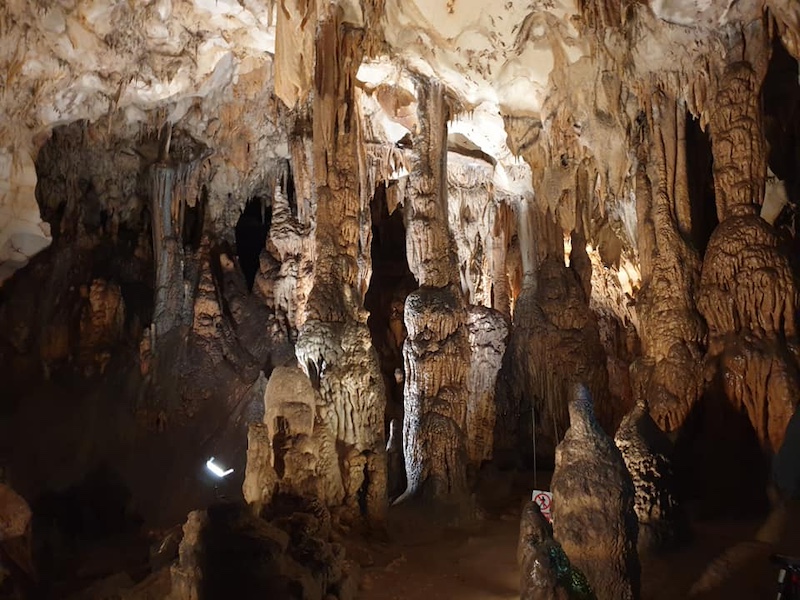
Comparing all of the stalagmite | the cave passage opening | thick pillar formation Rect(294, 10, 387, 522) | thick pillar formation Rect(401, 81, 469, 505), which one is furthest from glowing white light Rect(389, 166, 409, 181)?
the cave passage opening

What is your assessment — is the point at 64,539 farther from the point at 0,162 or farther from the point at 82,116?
the point at 82,116

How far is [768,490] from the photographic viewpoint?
254 inches

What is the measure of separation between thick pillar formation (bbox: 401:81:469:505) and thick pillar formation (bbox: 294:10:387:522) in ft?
4.41

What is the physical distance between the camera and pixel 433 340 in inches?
380

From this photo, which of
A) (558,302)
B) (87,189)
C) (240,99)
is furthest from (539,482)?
(87,189)

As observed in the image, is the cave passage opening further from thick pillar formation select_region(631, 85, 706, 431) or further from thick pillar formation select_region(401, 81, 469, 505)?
thick pillar formation select_region(631, 85, 706, 431)

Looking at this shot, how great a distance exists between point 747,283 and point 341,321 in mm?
4564

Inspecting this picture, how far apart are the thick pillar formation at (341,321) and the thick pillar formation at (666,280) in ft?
10.7

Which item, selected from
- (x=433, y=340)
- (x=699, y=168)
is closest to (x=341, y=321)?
(x=433, y=340)

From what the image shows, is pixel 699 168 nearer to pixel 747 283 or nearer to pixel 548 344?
pixel 747 283

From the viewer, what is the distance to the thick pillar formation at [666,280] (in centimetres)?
740

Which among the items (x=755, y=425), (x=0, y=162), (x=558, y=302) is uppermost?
(x=0, y=162)

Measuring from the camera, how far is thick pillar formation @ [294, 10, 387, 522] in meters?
7.67

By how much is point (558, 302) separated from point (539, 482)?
3.50m
